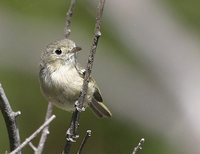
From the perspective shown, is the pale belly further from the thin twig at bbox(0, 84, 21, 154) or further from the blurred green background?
the blurred green background

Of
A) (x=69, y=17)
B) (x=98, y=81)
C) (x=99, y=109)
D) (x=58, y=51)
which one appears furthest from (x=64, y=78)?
(x=98, y=81)

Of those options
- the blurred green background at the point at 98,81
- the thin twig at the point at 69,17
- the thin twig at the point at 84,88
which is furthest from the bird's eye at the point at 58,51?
the blurred green background at the point at 98,81

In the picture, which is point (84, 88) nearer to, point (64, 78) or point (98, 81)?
point (64, 78)

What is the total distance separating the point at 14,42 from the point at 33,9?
2.41 feet

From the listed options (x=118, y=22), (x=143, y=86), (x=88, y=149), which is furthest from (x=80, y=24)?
(x=88, y=149)

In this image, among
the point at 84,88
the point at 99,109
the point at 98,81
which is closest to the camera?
the point at 84,88

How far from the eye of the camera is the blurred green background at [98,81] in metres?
5.68

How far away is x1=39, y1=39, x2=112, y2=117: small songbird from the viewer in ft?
12.1

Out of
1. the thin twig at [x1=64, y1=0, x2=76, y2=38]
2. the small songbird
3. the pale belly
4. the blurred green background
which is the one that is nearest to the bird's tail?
the small songbird

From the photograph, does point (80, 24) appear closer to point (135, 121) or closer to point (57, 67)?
point (135, 121)

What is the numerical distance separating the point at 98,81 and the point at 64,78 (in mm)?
2116

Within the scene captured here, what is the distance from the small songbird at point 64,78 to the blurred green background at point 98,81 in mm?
1435

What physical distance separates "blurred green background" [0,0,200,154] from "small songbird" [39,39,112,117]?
56.5 inches

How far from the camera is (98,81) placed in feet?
19.4
